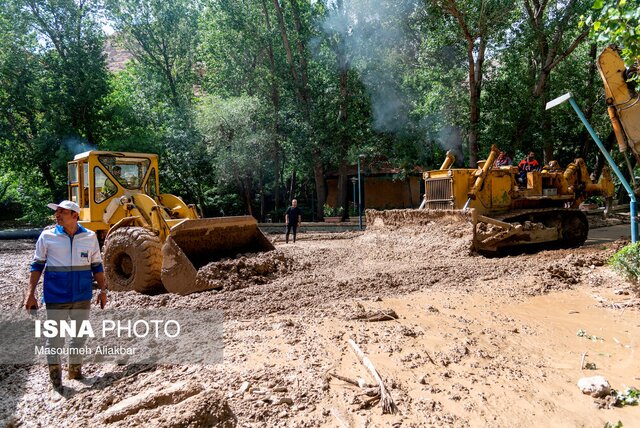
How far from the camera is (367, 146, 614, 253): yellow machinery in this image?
35.7 feet

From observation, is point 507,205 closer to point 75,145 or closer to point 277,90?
point 277,90

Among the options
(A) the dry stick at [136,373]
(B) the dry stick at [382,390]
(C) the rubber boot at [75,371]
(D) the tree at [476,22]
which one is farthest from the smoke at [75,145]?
(B) the dry stick at [382,390]

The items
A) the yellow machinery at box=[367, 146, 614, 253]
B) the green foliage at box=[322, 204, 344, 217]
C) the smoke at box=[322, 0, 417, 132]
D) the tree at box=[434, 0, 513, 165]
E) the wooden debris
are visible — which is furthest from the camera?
the green foliage at box=[322, 204, 344, 217]

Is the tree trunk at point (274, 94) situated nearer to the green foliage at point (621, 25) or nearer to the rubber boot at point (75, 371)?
the green foliage at point (621, 25)

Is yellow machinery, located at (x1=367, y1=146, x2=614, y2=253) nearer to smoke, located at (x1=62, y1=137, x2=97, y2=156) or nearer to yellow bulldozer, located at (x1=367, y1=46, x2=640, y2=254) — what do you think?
yellow bulldozer, located at (x1=367, y1=46, x2=640, y2=254)

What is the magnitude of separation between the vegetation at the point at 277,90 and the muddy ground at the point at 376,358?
12217 mm

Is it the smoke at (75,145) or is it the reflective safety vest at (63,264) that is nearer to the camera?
the reflective safety vest at (63,264)

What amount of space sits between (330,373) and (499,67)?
1924 cm

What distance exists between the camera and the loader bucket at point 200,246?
289 inches

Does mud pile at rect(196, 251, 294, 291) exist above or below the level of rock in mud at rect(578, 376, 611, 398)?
above

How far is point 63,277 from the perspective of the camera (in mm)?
4543

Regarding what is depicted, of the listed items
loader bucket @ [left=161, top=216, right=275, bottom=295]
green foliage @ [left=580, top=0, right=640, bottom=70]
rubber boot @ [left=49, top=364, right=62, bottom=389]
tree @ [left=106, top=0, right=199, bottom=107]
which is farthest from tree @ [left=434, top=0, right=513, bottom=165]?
tree @ [left=106, top=0, right=199, bottom=107]

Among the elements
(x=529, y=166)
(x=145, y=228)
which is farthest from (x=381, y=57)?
(x=145, y=228)

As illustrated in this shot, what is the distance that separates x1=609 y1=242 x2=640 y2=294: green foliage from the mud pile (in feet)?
16.8
